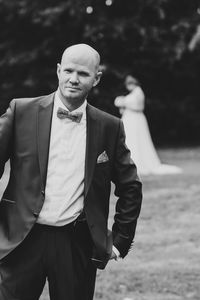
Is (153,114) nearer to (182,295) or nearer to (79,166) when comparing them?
(182,295)

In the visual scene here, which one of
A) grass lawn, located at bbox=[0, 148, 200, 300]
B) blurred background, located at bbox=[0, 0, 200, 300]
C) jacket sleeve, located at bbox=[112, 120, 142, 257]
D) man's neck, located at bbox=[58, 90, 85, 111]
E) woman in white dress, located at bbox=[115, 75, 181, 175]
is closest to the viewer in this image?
man's neck, located at bbox=[58, 90, 85, 111]

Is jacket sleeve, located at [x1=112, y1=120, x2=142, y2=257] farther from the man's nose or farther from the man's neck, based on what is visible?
the man's nose

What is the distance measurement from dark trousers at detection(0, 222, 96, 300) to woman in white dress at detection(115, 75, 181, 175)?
1036 centimetres

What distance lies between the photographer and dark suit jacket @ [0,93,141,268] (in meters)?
3.11

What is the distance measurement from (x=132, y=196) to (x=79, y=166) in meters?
0.35

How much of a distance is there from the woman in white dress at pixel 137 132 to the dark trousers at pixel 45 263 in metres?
10.4

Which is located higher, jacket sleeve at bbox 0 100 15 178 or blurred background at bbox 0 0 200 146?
jacket sleeve at bbox 0 100 15 178

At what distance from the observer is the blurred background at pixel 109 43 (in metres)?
20.0

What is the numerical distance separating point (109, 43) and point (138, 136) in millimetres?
6829

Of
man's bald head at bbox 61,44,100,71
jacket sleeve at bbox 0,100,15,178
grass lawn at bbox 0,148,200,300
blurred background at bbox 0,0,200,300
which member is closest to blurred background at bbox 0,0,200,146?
blurred background at bbox 0,0,200,300

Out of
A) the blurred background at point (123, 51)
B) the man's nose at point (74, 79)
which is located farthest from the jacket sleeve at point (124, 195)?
the blurred background at point (123, 51)

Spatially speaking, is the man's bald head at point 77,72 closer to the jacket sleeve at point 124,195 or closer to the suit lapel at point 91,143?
the suit lapel at point 91,143

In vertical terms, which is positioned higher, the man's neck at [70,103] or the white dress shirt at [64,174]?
the man's neck at [70,103]

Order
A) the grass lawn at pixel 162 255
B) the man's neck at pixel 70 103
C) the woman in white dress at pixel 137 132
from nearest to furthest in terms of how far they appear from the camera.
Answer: the man's neck at pixel 70 103 < the grass lawn at pixel 162 255 < the woman in white dress at pixel 137 132
